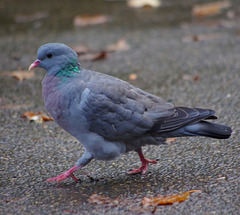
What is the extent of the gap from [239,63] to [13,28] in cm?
396

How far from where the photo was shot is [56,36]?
6.94 meters

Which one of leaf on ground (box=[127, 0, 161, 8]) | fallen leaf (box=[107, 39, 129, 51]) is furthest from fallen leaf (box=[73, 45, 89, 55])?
leaf on ground (box=[127, 0, 161, 8])

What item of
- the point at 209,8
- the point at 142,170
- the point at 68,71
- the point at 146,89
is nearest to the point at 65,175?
the point at 142,170

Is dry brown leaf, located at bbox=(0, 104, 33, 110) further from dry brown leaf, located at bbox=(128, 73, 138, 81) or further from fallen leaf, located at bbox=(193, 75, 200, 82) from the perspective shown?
fallen leaf, located at bbox=(193, 75, 200, 82)

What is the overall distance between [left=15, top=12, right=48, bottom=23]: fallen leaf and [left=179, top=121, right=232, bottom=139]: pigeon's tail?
16.7 feet


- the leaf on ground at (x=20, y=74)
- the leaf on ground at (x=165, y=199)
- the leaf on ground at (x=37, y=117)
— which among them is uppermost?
the leaf on ground at (x=20, y=74)

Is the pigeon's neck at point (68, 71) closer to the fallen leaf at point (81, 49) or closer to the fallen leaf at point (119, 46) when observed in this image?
the fallen leaf at point (81, 49)

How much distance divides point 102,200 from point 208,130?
102 centimetres

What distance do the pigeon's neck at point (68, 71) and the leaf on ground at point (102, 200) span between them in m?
1.00

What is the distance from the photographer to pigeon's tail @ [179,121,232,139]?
333cm

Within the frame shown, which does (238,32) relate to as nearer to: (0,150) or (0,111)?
(0,111)

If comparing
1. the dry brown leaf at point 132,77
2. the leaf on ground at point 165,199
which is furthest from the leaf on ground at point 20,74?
the leaf on ground at point 165,199

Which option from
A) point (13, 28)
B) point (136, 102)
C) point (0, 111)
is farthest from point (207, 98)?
point (13, 28)

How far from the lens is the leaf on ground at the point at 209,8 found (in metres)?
7.70
